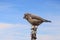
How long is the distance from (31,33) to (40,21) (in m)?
1.01

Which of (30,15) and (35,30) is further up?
(30,15)

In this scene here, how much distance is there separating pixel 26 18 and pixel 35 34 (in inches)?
52.8

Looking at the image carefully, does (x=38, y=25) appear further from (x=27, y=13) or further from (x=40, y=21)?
(x=27, y=13)

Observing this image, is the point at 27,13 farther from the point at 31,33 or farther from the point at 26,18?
the point at 31,33

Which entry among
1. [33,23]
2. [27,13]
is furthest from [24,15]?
[33,23]

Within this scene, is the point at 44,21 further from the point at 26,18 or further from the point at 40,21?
the point at 26,18

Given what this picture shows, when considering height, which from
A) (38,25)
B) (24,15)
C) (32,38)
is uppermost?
(24,15)

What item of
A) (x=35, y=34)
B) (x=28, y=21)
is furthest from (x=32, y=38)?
(x=28, y=21)

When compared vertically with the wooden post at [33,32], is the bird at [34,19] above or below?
above

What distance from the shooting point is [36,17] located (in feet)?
44.5

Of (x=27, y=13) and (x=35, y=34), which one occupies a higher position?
(x=27, y=13)

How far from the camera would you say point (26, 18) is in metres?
13.9

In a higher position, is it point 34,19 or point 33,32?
point 34,19

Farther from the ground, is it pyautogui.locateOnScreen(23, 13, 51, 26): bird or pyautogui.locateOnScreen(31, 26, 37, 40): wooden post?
pyautogui.locateOnScreen(23, 13, 51, 26): bird
